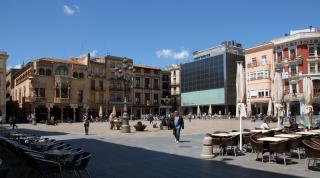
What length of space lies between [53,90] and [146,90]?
26086mm

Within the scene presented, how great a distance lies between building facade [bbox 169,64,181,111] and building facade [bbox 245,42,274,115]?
92.6 feet

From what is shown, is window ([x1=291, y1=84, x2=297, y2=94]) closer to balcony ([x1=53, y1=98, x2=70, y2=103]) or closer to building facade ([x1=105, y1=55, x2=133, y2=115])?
building facade ([x1=105, y1=55, x2=133, y2=115])

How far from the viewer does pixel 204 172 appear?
9727mm

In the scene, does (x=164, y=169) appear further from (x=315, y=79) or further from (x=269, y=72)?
(x=269, y=72)

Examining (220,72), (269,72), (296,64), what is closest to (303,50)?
(296,64)

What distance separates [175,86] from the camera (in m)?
92.6

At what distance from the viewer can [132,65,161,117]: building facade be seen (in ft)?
279

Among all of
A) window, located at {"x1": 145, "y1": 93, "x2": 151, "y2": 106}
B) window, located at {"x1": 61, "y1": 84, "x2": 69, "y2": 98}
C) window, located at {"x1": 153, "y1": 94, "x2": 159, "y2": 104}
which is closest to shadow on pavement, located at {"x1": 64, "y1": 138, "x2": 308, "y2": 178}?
window, located at {"x1": 61, "y1": 84, "x2": 69, "y2": 98}

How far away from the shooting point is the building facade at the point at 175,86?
9144 cm

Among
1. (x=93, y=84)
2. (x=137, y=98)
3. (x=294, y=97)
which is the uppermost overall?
(x=93, y=84)

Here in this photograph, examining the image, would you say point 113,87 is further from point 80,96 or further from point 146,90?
point 146,90

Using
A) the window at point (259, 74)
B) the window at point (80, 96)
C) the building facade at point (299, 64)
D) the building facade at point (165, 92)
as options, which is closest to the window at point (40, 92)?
the window at point (80, 96)

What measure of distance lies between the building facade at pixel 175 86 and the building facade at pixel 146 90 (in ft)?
14.0

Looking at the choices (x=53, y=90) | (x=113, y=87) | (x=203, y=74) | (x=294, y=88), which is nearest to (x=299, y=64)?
(x=294, y=88)
